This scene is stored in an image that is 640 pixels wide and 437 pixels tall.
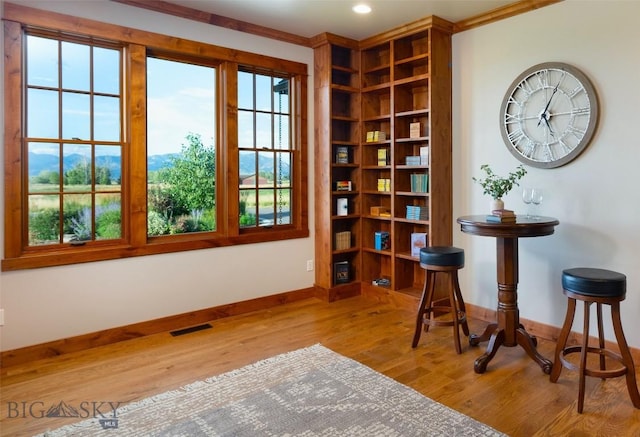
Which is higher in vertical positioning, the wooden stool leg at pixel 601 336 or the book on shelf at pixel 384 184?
the book on shelf at pixel 384 184

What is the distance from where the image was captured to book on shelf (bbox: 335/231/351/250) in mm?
4668

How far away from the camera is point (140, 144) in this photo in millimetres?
3520

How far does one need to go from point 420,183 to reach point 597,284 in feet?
6.46

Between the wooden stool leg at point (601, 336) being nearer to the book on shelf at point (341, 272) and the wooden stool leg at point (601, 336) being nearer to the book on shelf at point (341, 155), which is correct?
the book on shelf at point (341, 272)

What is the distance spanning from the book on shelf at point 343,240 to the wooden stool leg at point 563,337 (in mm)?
2391

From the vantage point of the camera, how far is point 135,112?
3482 mm

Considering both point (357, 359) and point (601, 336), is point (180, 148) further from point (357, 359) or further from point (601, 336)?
point (601, 336)

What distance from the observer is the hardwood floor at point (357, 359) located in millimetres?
2332

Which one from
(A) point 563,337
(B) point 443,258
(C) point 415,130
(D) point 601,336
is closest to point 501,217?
(B) point 443,258

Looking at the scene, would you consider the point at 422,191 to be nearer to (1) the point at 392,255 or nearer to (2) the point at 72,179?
(1) the point at 392,255

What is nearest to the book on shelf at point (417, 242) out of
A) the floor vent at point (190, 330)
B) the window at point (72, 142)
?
the floor vent at point (190, 330)

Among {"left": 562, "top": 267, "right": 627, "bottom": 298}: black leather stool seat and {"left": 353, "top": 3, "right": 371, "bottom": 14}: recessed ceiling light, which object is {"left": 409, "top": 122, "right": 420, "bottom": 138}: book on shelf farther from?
{"left": 562, "top": 267, "right": 627, "bottom": 298}: black leather stool seat

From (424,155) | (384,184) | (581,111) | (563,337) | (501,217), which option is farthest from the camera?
(384,184)

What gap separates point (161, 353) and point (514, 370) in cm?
248
